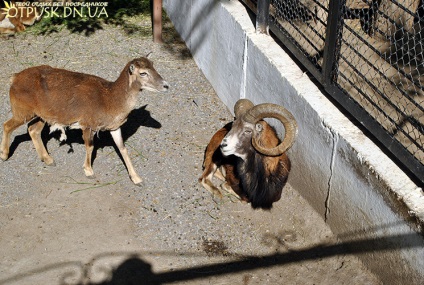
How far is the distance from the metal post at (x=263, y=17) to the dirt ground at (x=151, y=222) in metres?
1.38

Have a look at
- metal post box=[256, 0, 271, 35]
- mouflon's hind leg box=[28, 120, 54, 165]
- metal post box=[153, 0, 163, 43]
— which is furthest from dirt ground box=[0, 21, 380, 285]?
metal post box=[153, 0, 163, 43]

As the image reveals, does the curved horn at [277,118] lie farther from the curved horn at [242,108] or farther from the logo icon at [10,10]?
the logo icon at [10,10]

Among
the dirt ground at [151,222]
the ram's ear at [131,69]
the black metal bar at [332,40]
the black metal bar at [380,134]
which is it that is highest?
the black metal bar at [332,40]

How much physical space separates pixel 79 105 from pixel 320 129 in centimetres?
274

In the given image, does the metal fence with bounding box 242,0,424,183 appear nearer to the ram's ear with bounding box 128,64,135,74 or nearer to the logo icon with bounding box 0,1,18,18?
the ram's ear with bounding box 128,64,135,74

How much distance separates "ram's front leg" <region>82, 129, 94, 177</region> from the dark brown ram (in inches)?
52.5

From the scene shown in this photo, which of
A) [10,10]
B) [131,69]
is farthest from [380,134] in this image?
[10,10]

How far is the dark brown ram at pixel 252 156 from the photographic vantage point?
6852 mm

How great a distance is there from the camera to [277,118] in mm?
6773

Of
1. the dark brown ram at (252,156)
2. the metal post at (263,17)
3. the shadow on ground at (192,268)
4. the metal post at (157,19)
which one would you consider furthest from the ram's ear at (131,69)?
the metal post at (157,19)

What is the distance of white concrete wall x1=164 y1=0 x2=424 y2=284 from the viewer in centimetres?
577

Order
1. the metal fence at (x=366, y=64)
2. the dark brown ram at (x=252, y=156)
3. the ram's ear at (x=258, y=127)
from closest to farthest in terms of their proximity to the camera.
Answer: the metal fence at (x=366, y=64) → the dark brown ram at (x=252, y=156) → the ram's ear at (x=258, y=127)

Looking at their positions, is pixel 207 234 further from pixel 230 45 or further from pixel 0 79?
pixel 0 79

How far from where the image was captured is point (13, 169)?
26.7ft
